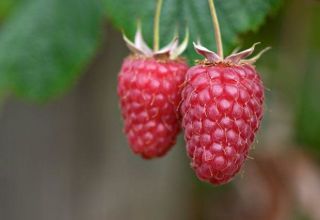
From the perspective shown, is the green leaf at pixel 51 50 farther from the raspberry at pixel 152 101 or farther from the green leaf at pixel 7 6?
the raspberry at pixel 152 101

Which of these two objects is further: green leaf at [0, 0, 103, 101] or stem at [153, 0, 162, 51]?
green leaf at [0, 0, 103, 101]

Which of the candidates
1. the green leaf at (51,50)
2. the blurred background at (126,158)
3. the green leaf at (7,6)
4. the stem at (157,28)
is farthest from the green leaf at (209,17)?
the blurred background at (126,158)

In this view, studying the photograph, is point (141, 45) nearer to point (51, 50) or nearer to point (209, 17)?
point (209, 17)

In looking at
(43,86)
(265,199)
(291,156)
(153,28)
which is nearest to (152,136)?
(153,28)

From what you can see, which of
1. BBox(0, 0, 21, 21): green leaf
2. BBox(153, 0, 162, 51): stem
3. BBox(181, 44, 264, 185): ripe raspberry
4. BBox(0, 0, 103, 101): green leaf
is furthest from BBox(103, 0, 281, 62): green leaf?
BBox(0, 0, 21, 21): green leaf

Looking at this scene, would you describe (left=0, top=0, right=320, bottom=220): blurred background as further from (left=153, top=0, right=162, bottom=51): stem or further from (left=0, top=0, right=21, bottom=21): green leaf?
(left=153, top=0, right=162, bottom=51): stem

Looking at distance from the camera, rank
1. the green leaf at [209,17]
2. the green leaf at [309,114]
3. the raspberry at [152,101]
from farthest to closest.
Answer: the green leaf at [309,114] < the green leaf at [209,17] < the raspberry at [152,101]

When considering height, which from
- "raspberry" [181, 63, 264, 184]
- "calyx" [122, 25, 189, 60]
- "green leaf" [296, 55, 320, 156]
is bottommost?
"green leaf" [296, 55, 320, 156]
